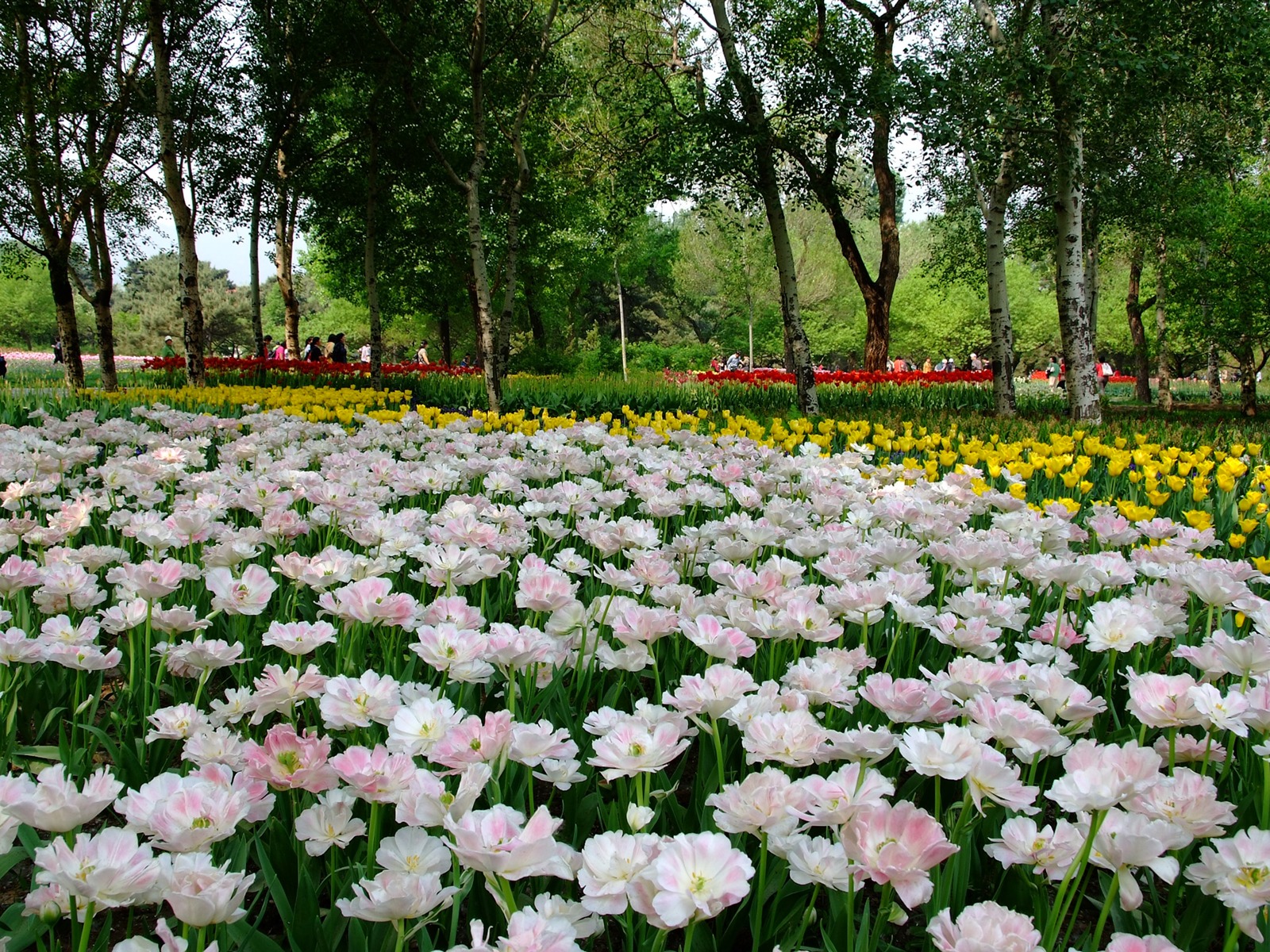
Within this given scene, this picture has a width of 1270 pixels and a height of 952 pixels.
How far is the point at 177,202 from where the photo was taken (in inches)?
406

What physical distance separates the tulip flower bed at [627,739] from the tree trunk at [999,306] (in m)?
9.72

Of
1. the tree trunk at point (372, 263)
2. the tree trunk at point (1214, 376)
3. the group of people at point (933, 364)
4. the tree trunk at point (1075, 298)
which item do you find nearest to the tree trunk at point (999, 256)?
the tree trunk at point (1075, 298)

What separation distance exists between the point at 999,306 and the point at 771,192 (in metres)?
4.31

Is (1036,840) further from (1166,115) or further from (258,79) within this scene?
(1166,115)

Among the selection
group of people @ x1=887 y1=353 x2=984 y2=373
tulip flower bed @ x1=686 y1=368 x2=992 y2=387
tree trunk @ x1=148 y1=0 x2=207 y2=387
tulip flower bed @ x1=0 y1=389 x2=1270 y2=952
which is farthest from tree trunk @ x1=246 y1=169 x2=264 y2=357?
group of people @ x1=887 y1=353 x2=984 y2=373

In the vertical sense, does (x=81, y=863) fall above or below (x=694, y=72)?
below

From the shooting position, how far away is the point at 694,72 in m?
11.2

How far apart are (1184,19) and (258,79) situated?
44.2ft

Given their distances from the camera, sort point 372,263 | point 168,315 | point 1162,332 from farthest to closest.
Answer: point 168,315 < point 1162,332 < point 372,263

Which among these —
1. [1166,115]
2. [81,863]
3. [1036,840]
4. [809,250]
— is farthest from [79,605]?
[809,250]

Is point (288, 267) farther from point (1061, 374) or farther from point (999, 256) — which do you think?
point (1061, 374)

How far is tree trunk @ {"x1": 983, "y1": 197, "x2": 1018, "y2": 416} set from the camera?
38.6 feet

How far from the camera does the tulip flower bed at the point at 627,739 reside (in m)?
0.97

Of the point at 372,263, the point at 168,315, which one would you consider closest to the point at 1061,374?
the point at 372,263
